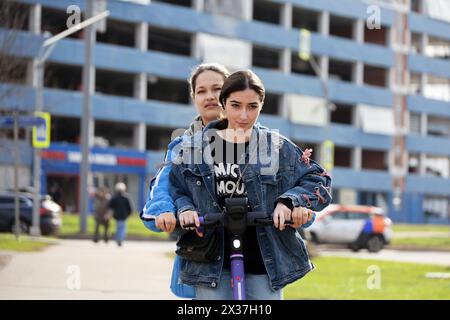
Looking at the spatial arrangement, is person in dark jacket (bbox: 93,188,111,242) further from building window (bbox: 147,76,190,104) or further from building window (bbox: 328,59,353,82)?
building window (bbox: 328,59,353,82)

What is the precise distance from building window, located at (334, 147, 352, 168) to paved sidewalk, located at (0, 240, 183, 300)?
51015mm

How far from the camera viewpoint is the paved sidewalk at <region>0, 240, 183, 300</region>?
452 inches

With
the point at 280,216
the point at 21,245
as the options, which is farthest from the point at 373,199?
the point at 280,216

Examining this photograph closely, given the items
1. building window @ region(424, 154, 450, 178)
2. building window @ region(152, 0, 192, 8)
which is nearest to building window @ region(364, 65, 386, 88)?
building window @ region(424, 154, 450, 178)

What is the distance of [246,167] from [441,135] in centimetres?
7594

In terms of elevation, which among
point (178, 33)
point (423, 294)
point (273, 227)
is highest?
point (178, 33)

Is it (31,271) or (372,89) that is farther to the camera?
(372,89)

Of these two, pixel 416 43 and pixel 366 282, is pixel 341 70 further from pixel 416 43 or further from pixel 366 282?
pixel 366 282

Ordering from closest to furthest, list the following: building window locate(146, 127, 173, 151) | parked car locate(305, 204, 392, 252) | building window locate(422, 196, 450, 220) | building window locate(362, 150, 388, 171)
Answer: parked car locate(305, 204, 392, 252) → building window locate(146, 127, 173, 151) → building window locate(362, 150, 388, 171) → building window locate(422, 196, 450, 220)

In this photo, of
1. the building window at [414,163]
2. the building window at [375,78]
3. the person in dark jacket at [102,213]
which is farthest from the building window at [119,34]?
the person in dark jacket at [102,213]

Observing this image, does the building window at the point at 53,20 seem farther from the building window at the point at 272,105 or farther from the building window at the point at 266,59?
the building window at the point at 272,105

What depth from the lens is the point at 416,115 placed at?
75.1 m
